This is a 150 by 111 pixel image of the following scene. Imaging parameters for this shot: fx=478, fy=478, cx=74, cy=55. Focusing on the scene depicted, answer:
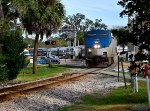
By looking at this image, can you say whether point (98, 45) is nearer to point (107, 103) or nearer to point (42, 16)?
point (42, 16)

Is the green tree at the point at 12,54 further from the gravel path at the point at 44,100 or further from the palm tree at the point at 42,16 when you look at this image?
the gravel path at the point at 44,100

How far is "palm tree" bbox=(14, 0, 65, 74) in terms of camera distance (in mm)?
42625

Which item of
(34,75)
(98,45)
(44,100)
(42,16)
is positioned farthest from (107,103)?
(98,45)

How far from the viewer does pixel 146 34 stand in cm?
1597

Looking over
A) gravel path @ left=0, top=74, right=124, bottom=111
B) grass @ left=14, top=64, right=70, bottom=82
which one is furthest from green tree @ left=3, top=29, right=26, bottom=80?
gravel path @ left=0, top=74, right=124, bottom=111

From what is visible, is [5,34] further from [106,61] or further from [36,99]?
[106,61]

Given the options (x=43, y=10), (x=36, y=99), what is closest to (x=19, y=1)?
(x=43, y=10)

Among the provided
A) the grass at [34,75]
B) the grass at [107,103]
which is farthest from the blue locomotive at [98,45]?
the grass at [107,103]

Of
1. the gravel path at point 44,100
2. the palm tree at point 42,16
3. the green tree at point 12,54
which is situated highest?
the palm tree at point 42,16

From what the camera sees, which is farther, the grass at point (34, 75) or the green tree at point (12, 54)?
the grass at point (34, 75)

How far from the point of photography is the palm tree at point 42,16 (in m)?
42.6

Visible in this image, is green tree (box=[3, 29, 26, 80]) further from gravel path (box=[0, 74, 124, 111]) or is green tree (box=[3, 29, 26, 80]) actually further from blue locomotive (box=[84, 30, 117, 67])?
blue locomotive (box=[84, 30, 117, 67])

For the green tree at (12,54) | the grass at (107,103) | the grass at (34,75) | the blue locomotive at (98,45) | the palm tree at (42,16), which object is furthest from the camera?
the blue locomotive at (98,45)

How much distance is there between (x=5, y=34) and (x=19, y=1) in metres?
5.96
